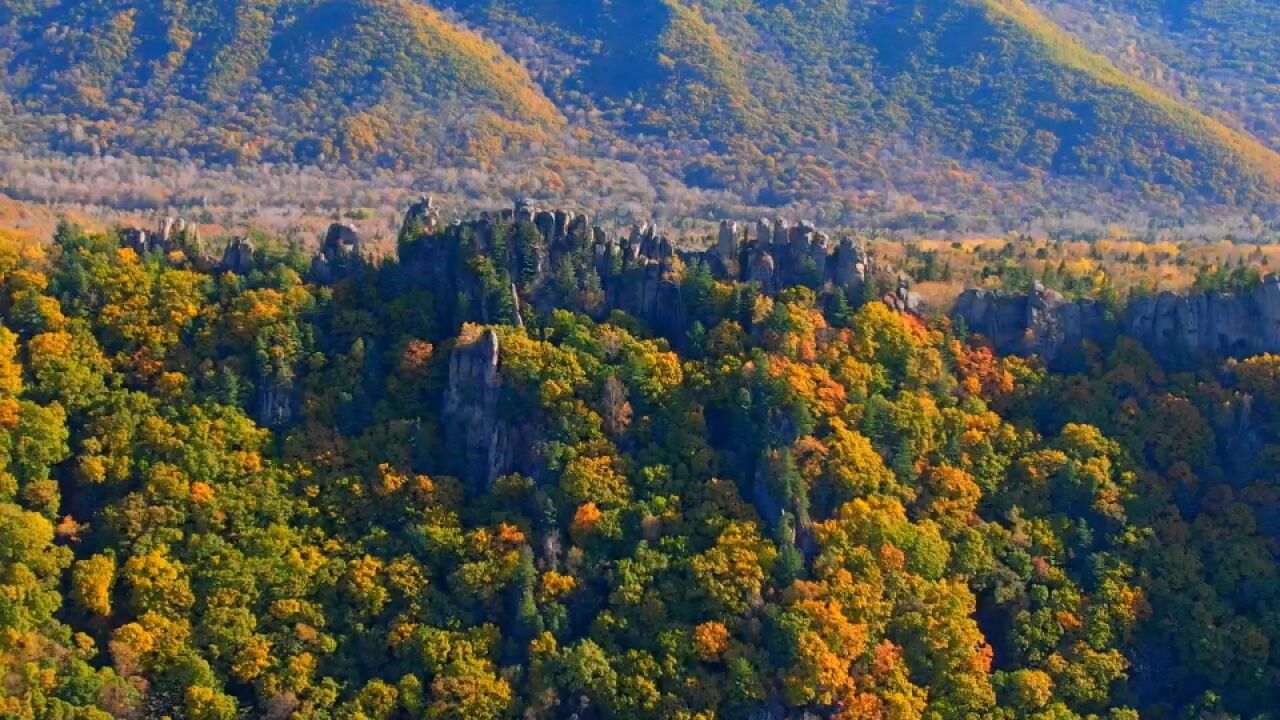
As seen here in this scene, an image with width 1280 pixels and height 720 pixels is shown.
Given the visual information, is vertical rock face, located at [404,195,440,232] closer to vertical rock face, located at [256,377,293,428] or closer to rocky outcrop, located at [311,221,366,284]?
rocky outcrop, located at [311,221,366,284]

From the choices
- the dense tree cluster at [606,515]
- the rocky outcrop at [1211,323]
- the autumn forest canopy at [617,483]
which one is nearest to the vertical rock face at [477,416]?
the autumn forest canopy at [617,483]

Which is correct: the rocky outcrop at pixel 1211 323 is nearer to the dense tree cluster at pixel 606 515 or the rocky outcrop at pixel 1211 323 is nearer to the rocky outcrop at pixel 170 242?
the dense tree cluster at pixel 606 515

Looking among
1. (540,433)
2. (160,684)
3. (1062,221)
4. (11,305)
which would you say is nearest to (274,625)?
(160,684)

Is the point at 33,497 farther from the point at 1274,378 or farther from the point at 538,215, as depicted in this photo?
the point at 1274,378

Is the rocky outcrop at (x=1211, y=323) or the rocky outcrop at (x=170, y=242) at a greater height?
the rocky outcrop at (x=1211, y=323)

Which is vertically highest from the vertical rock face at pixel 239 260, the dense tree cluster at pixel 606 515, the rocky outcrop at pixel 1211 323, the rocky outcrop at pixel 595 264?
the rocky outcrop at pixel 1211 323

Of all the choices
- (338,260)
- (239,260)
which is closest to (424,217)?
(338,260)

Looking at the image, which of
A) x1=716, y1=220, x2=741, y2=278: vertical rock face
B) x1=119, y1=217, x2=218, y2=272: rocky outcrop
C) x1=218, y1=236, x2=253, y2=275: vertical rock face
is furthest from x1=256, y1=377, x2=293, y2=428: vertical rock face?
x1=716, y1=220, x2=741, y2=278: vertical rock face
